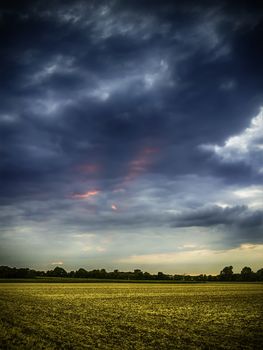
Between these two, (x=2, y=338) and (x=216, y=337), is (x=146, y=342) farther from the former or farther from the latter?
(x=2, y=338)

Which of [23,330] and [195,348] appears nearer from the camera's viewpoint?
[195,348]

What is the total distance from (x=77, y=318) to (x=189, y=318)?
803cm

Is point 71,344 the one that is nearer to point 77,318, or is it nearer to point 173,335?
point 173,335

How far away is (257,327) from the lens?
2109 centimetres

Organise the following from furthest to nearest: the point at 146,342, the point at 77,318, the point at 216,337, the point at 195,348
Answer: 1. the point at 77,318
2. the point at 216,337
3. the point at 146,342
4. the point at 195,348

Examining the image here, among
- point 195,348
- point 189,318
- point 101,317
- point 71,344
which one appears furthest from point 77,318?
point 195,348

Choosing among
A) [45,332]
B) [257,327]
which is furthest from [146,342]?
[257,327]

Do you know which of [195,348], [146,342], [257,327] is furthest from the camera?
[257,327]

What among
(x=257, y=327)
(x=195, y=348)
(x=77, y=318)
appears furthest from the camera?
(x=77, y=318)

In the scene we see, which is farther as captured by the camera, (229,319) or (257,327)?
(229,319)

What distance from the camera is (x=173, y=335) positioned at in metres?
18.1

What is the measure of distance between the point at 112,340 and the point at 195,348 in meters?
4.02

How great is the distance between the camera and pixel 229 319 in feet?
81.3

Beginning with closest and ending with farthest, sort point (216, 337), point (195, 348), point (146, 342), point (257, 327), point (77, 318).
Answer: point (195, 348), point (146, 342), point (216, 337), point (257, 327), point (77, 318)
